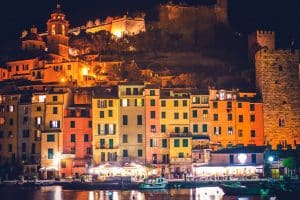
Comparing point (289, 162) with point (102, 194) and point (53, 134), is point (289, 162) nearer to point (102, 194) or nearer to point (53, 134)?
point (102, 194)

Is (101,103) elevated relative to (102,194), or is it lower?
elevated

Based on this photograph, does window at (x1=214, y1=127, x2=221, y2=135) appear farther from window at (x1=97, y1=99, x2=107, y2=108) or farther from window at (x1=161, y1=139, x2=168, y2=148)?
window at (x1=97, y1=99, x2=107, y2=108)

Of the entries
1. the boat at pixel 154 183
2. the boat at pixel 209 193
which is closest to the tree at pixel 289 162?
the boat at pixel 209 193

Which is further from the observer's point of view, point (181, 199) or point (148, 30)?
point (148, 30)

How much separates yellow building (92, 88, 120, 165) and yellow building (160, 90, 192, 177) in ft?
17.4

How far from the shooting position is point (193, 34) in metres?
117

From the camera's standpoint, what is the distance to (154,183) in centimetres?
7350

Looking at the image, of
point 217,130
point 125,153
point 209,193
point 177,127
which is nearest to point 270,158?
point 217,130

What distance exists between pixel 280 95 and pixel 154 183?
2131cm

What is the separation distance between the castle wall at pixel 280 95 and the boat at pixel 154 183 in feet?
52.9

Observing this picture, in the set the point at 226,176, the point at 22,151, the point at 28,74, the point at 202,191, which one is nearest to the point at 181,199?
the point at 202,191

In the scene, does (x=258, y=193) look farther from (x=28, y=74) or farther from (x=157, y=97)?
(x=28, y=74)

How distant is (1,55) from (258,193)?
55.5m

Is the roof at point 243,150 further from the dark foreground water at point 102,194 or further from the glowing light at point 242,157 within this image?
the dark foreground water at point 102,194
